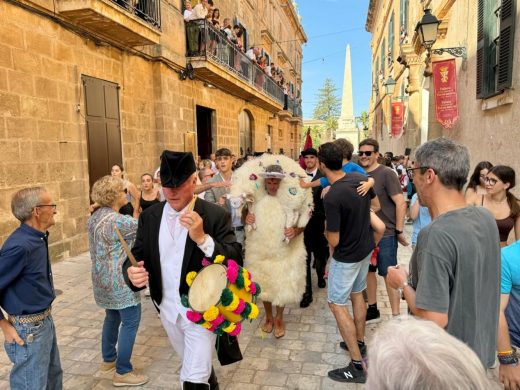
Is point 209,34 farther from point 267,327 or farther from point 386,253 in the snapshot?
point 267,327

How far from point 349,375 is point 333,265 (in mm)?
933

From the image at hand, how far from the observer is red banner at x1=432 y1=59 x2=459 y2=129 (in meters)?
8.90

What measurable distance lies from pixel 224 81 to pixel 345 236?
10498 mm

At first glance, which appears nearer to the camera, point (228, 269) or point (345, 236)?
point (228, 269)

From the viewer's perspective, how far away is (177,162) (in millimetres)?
2316

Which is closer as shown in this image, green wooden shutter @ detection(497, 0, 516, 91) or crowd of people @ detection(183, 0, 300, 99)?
green wooden shutter @ detection(497, 0, 516, 91)

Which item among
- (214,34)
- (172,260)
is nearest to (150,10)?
(214,34)

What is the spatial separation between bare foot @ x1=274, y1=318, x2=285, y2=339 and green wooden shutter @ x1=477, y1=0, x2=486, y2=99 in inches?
239

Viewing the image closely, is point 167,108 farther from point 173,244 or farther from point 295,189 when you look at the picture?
point 173,244

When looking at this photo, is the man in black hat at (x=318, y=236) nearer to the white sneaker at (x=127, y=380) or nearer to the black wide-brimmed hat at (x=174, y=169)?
the white sneaker at (x=127, y=380)

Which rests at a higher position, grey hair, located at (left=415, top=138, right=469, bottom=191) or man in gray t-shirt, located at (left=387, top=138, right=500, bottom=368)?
grey hair, located at (left=415, top=138, right=469, bottom=191)

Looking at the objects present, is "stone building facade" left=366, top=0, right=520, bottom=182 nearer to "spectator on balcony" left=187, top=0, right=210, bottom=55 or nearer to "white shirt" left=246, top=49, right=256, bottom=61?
"white shirt" left=246, top=49, right=256, bottom=61

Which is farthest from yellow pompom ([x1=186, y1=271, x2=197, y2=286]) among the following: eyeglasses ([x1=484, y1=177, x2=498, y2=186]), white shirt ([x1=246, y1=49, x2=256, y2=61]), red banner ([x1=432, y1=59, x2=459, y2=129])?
white shirt ([x1=246, y1=49, x2=256, y2=61])

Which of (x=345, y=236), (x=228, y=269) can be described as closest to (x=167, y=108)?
(x=345, y=236)
